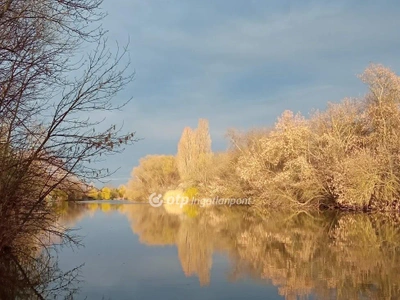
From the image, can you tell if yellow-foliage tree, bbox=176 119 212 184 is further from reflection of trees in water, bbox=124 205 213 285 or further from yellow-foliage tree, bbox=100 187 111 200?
reflection of trees in water, bbox=124 205 213 285

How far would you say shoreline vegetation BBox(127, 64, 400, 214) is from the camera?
63.6ft

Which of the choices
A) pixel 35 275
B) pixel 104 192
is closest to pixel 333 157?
pixel 104 192

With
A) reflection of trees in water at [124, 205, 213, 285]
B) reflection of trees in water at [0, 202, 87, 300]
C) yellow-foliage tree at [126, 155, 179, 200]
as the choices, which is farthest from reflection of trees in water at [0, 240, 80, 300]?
yellow-foliage tree at [126, 155, 179, 200]

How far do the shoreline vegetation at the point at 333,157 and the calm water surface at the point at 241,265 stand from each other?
22.7 feet

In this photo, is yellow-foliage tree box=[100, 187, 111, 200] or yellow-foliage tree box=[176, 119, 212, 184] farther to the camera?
yellow-foliage tree box=[176, 119, 212, 184]

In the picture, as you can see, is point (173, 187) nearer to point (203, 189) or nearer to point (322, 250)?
point (203, 189)

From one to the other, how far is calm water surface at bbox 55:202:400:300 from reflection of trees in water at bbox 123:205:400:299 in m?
0.01

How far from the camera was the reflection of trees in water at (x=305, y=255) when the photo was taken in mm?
6000

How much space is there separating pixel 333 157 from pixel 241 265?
591 inches

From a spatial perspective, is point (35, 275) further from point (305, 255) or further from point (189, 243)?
point (305, 255)

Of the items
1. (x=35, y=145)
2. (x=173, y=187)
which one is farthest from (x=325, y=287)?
(x=173, y=187)

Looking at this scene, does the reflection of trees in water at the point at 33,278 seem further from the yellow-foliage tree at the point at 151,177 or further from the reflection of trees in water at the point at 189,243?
the yellow-foliage tree at the point at 151,177

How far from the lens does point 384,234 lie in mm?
12047

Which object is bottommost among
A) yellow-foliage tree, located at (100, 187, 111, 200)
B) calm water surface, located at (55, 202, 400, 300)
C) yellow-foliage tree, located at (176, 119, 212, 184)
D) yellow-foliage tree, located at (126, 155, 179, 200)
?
calm water surface, located at (55, 202, 400, 300)
